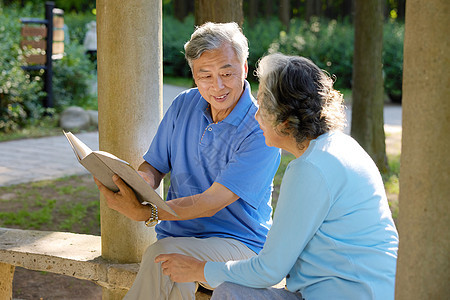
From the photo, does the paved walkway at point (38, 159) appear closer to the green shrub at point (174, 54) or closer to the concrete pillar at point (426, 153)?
the concrete pillar at point (426, 153)

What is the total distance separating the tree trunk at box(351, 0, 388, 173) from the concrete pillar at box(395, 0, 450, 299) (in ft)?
18.8

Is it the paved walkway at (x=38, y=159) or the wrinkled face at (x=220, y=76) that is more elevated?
the wrinkled face at (x=220, y=76)

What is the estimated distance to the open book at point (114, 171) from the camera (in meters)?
2.60

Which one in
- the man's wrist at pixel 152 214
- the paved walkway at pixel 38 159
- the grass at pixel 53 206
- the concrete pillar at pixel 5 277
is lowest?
the grass at pixel 53 206

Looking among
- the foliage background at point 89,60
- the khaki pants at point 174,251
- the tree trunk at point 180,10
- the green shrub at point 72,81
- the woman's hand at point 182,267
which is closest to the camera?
the woman's hand at point 182,267

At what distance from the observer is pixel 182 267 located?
2.62 m

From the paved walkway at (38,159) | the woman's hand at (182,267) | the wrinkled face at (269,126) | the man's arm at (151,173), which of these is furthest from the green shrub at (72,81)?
the wrinkled face at (269,126)

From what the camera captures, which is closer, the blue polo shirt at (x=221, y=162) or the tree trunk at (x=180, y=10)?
the blue polo shirt at (x=221, y=162)

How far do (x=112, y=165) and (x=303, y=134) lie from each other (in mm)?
820

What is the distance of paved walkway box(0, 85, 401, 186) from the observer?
25.0 ft

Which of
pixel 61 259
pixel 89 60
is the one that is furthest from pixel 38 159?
pixel 89 60

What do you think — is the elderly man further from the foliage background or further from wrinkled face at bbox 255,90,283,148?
the foliage background

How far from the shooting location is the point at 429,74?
1.75 m

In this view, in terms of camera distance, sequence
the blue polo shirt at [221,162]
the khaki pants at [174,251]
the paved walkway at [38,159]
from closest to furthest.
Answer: the khaki pants at [174,251]
the blue polo shirt at [221,162]
the paved walkway at [38,159]
